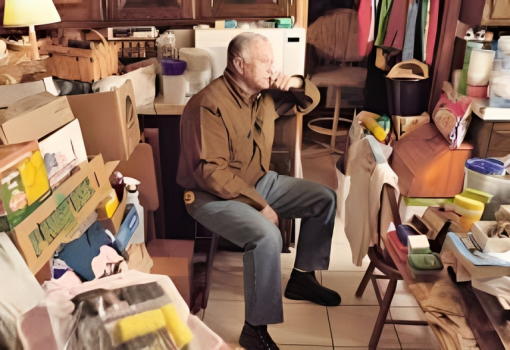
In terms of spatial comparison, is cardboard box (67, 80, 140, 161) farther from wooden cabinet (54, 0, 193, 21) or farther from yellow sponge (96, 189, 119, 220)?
wooden cabinet (54, 0, 193, 21)

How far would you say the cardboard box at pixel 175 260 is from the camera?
2303 millimetres

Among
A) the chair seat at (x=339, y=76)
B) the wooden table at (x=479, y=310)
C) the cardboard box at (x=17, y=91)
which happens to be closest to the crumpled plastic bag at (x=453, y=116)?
the chair seat at (x=339, y=76)

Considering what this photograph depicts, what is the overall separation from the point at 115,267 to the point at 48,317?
15.5 inches

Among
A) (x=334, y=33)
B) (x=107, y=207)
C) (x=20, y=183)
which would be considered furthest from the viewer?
(x=334, y=33)

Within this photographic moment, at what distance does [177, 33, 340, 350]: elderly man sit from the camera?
7.28ft

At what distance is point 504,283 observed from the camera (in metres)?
1.27

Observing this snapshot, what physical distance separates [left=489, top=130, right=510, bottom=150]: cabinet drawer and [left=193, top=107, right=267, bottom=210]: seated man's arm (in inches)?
55.0

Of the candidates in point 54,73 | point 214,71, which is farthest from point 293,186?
point 54,73

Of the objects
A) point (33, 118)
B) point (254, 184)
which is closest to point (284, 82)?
point (254, 184)

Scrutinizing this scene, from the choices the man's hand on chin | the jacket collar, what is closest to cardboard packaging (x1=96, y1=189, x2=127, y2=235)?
the jacket collar

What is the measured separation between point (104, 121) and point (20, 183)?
706 millimetres

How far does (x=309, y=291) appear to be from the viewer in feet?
8.49

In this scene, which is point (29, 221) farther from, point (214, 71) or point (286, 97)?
point (286, 97)

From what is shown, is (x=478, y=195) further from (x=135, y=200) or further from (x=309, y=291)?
(x=135, y=200)
